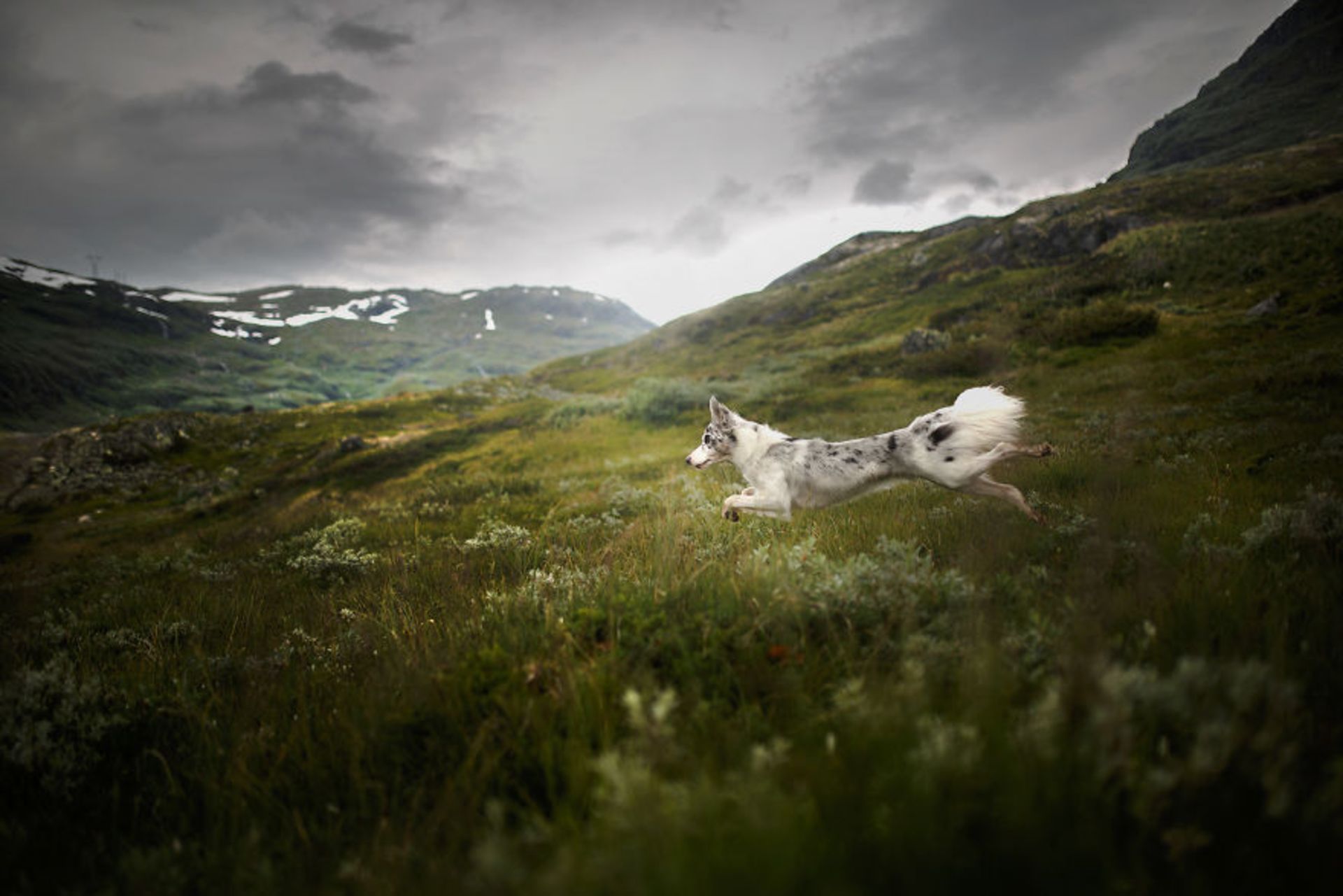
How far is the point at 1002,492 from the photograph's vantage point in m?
6.00

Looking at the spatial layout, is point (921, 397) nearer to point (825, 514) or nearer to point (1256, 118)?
point (825, 514)

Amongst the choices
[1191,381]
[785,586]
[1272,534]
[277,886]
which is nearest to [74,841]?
[277,886]

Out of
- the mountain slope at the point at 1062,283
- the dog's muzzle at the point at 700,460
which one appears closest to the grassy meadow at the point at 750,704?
the dog's muzzle at the point at 700,460

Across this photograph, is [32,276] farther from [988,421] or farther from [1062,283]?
[1062,283]

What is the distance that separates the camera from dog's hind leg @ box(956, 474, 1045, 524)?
18.6ft

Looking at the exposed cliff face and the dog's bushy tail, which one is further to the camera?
the exposed cliff face

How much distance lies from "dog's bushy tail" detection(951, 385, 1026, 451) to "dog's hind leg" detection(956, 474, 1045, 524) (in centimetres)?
42

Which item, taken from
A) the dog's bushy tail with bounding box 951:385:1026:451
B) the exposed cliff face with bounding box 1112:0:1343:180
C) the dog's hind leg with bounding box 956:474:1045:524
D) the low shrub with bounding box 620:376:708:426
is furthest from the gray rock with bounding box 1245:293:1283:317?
the exposed cliff face with bounding box 1112:0:1343:180

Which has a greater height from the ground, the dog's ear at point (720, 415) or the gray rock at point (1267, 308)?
the gray rock at point (1267, 308)

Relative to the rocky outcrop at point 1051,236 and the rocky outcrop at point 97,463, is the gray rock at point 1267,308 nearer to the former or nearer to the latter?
the rocky outcrop at point 1051,236

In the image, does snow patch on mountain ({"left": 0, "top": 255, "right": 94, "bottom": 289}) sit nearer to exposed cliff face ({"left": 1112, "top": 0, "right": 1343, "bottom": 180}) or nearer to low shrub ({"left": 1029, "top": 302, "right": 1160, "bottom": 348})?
low shrub ({"left": 1029, "top": 302, "right": 1160, "bottom": 348})

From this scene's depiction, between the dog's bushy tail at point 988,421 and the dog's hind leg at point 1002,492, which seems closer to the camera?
the dog's hind leg at point 1002,492

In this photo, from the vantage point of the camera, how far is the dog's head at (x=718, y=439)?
765 centimetres

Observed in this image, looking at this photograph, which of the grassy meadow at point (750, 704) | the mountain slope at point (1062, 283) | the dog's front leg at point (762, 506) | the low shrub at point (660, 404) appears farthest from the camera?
the low shrub at point (660, 404)
